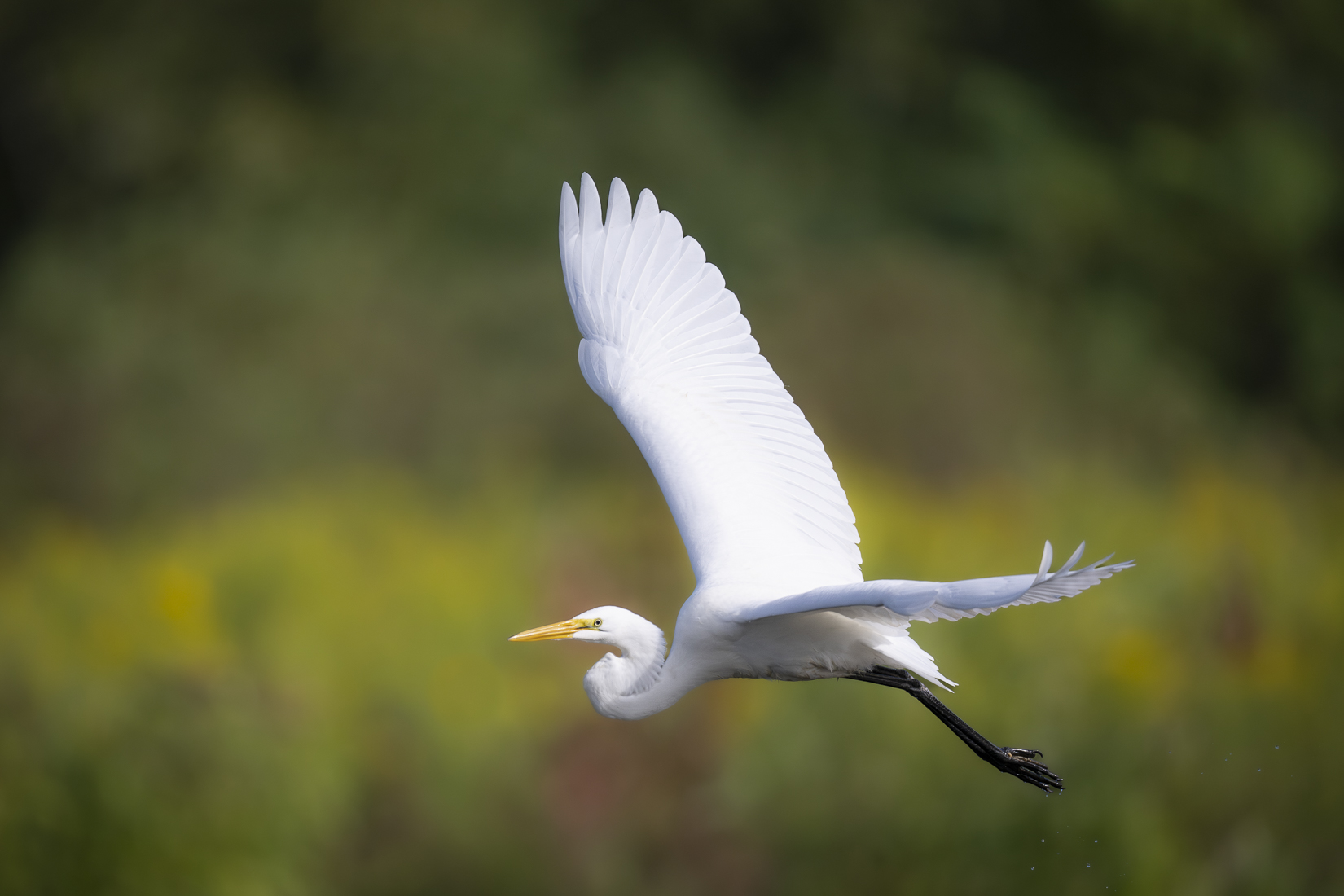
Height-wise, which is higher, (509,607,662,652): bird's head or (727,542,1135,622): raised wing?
(727,542,1135,622): raised wing

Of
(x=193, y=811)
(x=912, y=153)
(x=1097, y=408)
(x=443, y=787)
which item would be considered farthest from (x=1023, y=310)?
(x=193, y=811)

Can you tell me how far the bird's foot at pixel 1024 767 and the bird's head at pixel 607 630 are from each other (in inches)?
33.6

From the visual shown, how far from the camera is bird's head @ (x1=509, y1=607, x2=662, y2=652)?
350 cm

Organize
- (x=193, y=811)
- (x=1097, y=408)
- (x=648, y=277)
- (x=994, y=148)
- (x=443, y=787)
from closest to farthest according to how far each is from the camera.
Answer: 1. (x=648, y=277)
2. (x=193, y=811)
3. (x=443, y=787)
4. (x=1097, y=408)
5. (x=994, y=148)

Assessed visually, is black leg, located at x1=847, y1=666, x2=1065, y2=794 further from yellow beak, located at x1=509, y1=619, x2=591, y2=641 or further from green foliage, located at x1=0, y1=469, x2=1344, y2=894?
green foliage, located at x1=0, y1=469, x2=1344, y2=894

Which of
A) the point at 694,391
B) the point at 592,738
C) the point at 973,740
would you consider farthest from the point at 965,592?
the point at 592,738

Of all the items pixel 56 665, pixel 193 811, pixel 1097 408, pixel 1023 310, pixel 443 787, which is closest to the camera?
pixel 193 811

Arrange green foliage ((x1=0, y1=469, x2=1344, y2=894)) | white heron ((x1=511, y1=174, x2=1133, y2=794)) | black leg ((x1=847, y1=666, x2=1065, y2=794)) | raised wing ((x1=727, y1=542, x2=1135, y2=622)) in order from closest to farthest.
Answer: raised wing ((x1=727, y1=542, x2=1135, y2=622))
white heron ((x1=511, y1=174, x2=1133, y2=794))
black leg ((x1=847, y1=666, x2=1065, y2=794))
green foliage ((x1=0, y1=469, x2=1344, y2=894))

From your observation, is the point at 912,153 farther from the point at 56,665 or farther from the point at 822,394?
the point at 56,665

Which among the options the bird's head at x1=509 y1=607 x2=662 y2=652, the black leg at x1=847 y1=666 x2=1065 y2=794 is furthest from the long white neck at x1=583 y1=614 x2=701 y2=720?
the black leg at x1=847 y1=666 x2=1065 y2=794

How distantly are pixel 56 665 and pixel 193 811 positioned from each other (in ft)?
4.87

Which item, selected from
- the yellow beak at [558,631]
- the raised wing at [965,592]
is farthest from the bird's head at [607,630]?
the raised wing at [965,592]

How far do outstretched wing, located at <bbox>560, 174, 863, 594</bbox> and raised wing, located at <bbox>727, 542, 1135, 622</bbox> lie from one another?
0.84 metres

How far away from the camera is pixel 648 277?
3900 millimetres
